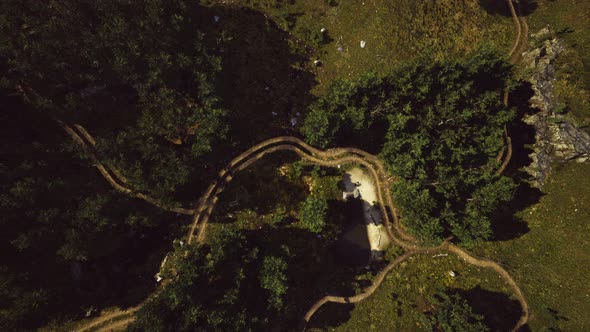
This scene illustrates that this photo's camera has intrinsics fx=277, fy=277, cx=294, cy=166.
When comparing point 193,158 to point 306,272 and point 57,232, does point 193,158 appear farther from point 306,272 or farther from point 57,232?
point 306,272

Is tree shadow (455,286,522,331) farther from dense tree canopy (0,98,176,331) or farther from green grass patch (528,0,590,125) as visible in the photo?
dense tree canopy (0,98,176,331)

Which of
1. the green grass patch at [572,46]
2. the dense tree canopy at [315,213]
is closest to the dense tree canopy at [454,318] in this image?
the dense tree canopy at [315,213]

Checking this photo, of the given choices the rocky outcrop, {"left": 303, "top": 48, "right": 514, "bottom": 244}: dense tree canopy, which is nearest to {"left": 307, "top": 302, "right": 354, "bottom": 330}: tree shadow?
{"left": 303, "top": 48, "right": 514, "bottom": 244}: dense tree canopy

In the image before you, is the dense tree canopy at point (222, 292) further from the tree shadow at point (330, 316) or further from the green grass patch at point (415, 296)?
the green grass patch at point (415, 296)

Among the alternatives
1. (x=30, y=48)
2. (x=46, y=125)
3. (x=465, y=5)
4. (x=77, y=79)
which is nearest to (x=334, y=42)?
(x=465, y=5)

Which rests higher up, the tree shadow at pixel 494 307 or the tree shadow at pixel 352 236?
the tree shadow at pixel 352 236

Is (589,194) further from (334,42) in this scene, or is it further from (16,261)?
(16,261)
